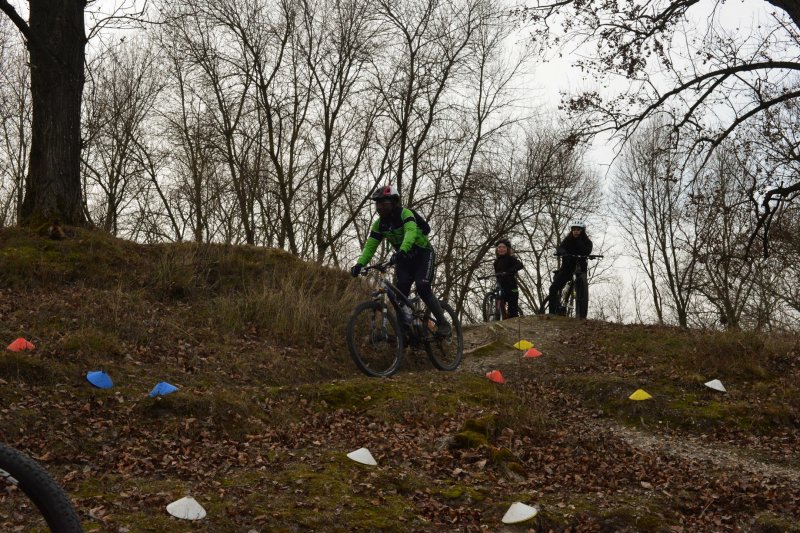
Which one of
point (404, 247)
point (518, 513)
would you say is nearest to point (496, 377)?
point (404, 247)

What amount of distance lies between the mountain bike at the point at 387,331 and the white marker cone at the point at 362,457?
9.37 feet

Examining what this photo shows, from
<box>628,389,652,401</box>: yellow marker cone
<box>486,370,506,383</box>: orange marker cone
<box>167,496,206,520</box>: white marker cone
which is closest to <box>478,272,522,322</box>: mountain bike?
<box>486,370,506,383</box>: orange marker cone

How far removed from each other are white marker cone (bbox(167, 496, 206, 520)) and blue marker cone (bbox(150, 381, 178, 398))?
2391 mm

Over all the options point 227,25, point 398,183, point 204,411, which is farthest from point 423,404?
point 398,183

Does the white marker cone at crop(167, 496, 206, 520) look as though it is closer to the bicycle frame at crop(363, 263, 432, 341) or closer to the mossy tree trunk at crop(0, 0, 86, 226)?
the bicycle frame at crop(363, 263, 432, 341)

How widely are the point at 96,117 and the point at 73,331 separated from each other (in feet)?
61.2

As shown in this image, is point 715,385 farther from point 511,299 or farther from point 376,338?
point 511,299

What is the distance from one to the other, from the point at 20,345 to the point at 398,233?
14.9 feet

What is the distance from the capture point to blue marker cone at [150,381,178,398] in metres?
7.00

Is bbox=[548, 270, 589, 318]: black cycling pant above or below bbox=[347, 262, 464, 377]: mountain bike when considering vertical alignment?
above

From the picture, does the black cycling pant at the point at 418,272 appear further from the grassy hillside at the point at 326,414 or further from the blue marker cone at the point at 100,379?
the blue marker cone at the point at 100,379

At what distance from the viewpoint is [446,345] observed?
436 inches

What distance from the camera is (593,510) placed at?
548 cm

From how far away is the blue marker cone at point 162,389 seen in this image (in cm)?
700
